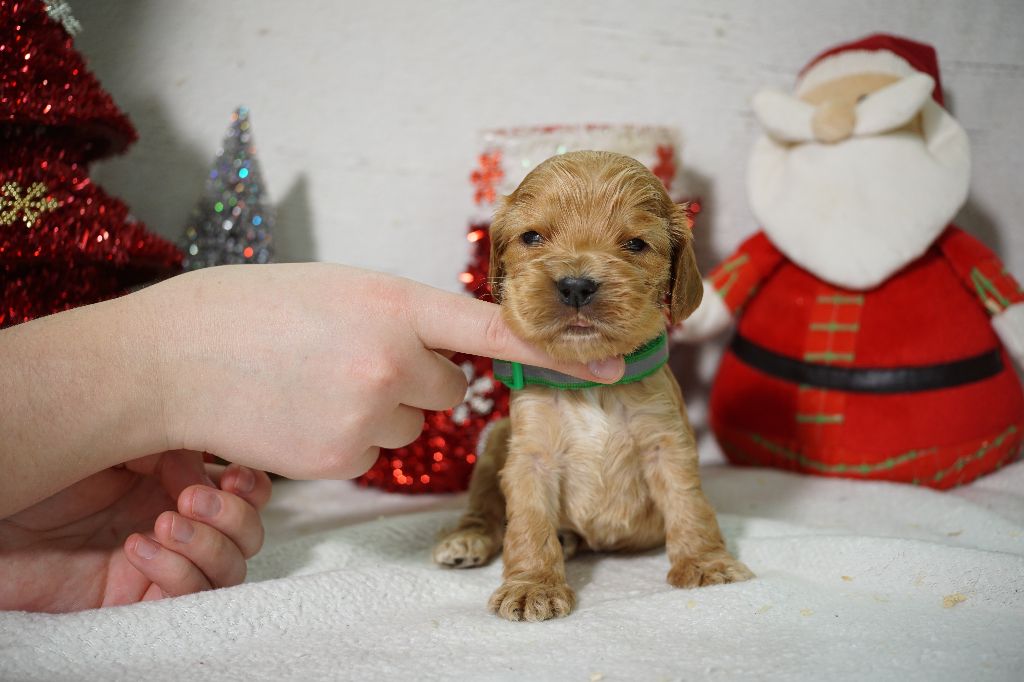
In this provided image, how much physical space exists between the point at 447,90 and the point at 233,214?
0.89 m

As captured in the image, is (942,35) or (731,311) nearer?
(731,311)

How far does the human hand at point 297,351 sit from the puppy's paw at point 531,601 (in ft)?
1.32

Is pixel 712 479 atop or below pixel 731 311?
below

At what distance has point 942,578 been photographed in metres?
1.58

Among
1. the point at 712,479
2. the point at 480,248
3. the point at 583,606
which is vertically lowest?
the point at 712,479

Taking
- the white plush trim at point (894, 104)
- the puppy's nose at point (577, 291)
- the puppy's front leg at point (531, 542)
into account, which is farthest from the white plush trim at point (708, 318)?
the puppy's nose at point (577, 291)

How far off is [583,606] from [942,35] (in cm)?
250

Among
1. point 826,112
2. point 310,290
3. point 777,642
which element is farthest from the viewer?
point 826,112

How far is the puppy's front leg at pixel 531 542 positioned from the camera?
1497mm

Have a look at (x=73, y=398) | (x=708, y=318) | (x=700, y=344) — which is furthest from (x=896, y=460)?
(x=73, y=398)

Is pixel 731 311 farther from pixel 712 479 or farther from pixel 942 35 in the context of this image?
pixel 942 35

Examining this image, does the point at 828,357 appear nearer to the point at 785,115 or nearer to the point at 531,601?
the point at 785,115

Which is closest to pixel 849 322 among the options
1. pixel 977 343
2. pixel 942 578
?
pixel 977 343

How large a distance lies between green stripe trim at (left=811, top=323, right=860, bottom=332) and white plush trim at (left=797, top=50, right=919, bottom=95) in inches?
30.0
